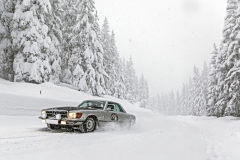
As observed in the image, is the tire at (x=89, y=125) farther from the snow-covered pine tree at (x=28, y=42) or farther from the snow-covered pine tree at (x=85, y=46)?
the snow-covered pine tree at (x=85, y=46)

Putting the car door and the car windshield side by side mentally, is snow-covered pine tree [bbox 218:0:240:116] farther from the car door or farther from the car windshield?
the car windshield

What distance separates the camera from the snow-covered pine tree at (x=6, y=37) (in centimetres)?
1958

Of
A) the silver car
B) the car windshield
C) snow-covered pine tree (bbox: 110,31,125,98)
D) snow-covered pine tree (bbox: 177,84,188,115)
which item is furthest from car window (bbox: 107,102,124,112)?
snow-covered pine tree (bbox: 177,84,188,115)

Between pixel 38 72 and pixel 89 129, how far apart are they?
12220 millimetres

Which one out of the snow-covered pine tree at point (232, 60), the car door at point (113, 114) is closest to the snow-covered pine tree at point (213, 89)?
the snow-covered pine tree at point (232, 60)

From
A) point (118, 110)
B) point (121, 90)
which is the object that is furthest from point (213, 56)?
point (118, 110)

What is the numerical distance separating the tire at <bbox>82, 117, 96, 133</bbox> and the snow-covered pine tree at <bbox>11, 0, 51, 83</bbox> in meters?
11.7

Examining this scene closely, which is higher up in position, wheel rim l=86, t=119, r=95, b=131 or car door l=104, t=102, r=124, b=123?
car door l=104, t=102, r=124, b=123

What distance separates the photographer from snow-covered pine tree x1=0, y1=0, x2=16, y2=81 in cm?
1958

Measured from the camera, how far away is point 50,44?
2277 cm

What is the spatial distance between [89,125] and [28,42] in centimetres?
1316

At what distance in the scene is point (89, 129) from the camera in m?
7.88

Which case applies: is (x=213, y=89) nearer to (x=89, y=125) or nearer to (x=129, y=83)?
(x=129, y=83)

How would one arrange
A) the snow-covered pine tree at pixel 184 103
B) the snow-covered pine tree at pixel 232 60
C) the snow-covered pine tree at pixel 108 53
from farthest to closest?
1. the snow-covered pine tree at pixel 184 103
2. the snow-covered pine tree at pixel 108 53
3. the snow-covered pine tree at pixel 232 60
